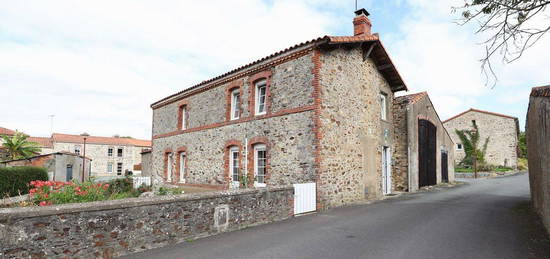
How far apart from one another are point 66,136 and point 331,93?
47497mm

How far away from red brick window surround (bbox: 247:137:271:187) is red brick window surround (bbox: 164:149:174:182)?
7.38 meters

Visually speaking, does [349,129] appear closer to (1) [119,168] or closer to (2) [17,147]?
(2) [17,147]

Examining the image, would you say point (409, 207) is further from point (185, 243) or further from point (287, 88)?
point (185, 243)

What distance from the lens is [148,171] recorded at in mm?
20750

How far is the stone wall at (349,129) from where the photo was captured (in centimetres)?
970

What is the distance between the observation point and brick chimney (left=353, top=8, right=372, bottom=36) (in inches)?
487

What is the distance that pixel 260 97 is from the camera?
39.4ft

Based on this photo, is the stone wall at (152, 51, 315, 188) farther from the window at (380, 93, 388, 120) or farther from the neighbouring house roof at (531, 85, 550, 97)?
the window at (380, 93, 388, 120)

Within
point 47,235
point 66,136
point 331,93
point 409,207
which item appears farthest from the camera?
point 66,136

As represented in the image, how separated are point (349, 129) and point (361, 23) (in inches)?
185

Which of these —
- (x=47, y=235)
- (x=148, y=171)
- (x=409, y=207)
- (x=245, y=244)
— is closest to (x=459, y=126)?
(x=409, y=207)

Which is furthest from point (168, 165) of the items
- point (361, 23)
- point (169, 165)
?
point (361, 23)

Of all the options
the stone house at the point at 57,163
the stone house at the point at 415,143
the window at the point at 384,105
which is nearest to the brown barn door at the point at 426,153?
the stone house at the point at 415,143

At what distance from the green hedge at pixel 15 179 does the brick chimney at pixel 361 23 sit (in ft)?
55.8
